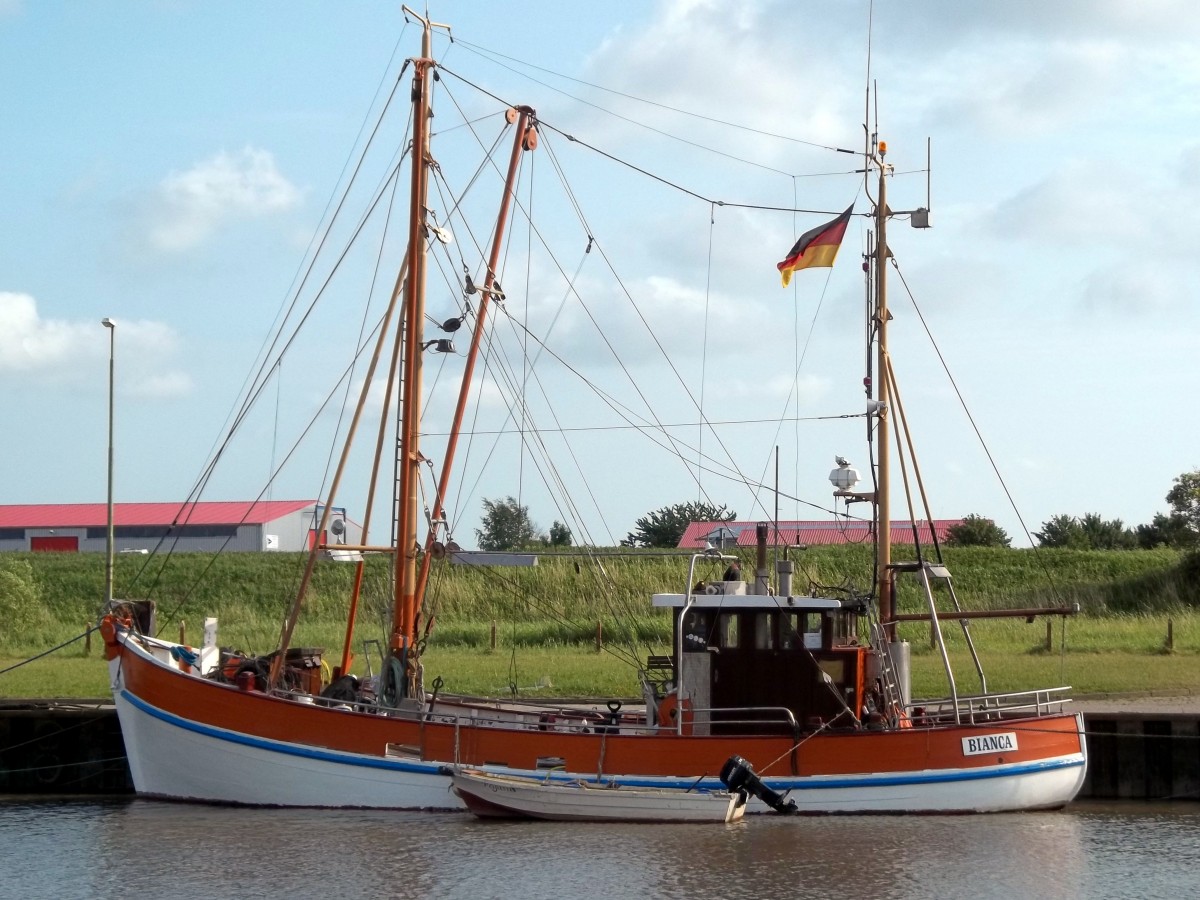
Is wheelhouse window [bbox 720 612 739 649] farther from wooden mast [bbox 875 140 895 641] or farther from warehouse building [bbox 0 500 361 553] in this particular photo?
warehouse building [bbox 0 500 361 553]

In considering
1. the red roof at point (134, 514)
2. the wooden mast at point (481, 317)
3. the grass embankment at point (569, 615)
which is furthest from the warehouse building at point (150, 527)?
the wooden mast at point (481, 317)

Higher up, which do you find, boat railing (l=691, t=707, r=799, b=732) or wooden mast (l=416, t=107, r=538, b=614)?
wooden mast (l=416, t=107, r=538, b=614)

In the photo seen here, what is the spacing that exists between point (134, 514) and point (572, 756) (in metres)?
65.3

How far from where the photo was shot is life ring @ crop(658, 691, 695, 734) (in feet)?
68.0

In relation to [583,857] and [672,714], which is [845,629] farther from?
[583,857]

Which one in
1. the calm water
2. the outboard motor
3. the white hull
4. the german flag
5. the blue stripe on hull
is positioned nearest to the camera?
the calm water

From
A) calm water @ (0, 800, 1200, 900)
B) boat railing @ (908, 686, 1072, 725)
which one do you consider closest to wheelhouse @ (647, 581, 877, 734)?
boat railing @ (908, 686, 1072, 725)

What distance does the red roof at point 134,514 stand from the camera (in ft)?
255

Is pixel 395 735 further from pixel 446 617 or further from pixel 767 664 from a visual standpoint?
pixel 446 617

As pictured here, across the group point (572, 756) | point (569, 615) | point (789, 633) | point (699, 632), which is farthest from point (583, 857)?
point (569, 615)

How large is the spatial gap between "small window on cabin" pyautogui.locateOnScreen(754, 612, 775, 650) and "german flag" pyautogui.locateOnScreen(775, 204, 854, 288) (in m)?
6.36

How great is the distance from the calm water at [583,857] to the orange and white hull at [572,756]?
13.3 inches

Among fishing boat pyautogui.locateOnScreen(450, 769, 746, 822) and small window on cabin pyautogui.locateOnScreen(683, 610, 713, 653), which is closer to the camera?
fishing boat pyautogui.locateOnScreen(450, 769, 746, 822)

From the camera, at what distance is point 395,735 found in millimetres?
20609
